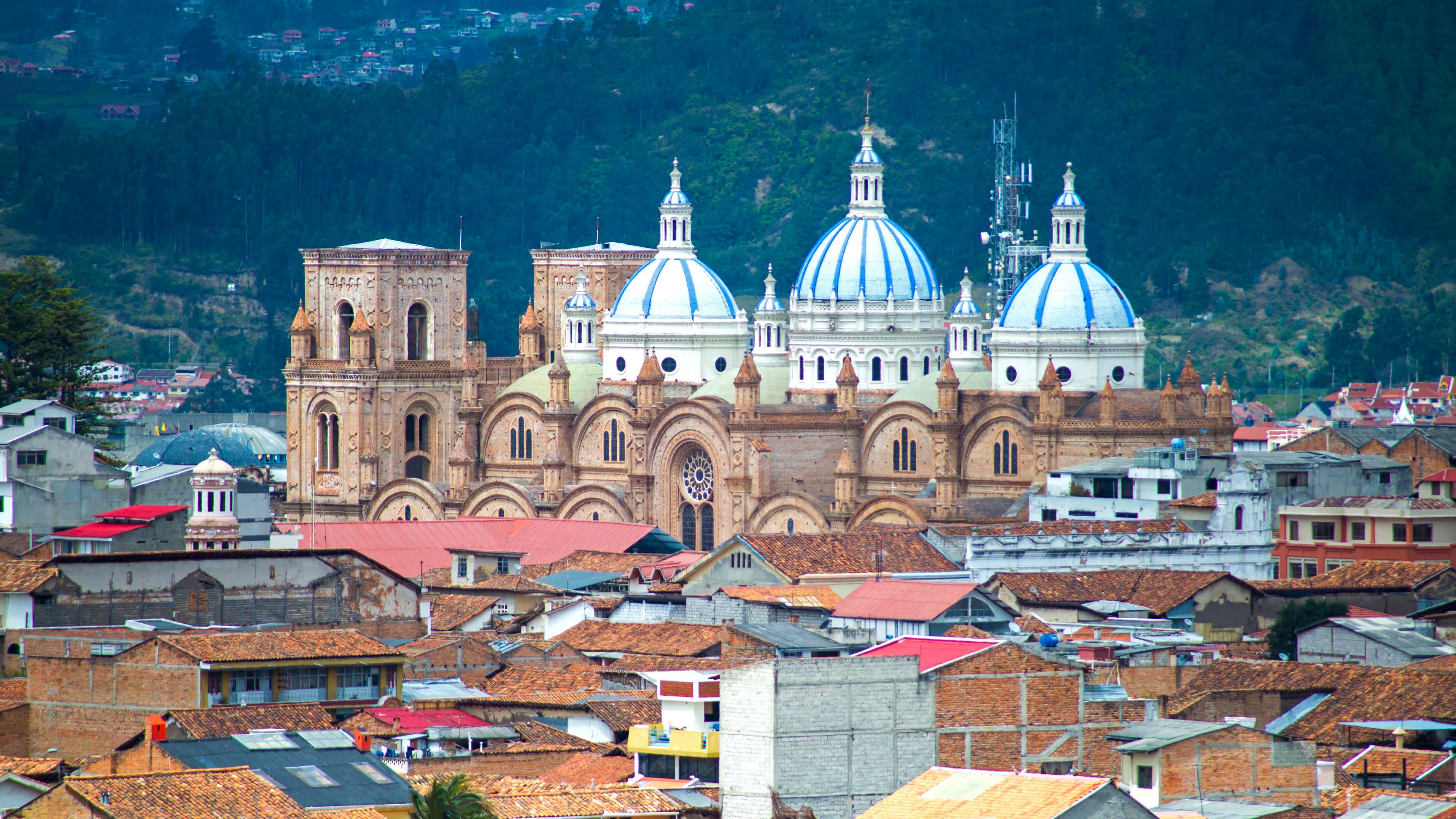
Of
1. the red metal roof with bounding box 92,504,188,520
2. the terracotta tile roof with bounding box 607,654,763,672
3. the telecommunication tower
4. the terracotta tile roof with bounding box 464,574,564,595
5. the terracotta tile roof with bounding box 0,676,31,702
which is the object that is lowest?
the terracotta tile roof with bounding box 0,676,31,702

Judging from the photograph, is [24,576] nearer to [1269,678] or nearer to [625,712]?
[625,712]

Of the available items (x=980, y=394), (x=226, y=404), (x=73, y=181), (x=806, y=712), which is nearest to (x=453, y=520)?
(x=980, y=394)

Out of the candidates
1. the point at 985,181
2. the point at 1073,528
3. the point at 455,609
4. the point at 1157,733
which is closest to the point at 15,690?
the point at 455,609

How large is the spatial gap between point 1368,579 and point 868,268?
31074mm

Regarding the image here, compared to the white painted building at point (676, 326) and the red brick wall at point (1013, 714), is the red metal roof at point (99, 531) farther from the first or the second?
the white painted building at point (676, 326)

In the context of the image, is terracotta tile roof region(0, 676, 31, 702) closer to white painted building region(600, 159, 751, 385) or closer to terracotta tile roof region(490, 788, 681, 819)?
terracotta tile roof region(490, 788, 681, 819)

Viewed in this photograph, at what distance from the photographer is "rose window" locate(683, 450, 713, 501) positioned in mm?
97938

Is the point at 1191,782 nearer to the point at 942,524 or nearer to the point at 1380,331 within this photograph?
the point at 942,524

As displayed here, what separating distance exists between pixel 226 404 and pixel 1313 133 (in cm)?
7139

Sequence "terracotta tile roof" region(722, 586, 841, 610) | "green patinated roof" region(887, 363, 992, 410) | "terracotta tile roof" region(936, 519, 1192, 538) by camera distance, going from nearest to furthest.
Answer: "terracotta tile roof" region(722, 586, 841, 610), "terracotta tile roof" region(936, 519, 1192, 538), "green patinated roof" region(887, 363, 992, 410)

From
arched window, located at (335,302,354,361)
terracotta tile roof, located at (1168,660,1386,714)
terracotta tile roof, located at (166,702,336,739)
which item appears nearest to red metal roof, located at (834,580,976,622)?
terracotta tile roof, located at (1168,660,1386,714)

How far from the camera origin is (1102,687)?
50.8 m

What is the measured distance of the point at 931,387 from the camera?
96.0 metres

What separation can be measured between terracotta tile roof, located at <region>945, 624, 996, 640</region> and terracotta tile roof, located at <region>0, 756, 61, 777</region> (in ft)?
53.1
